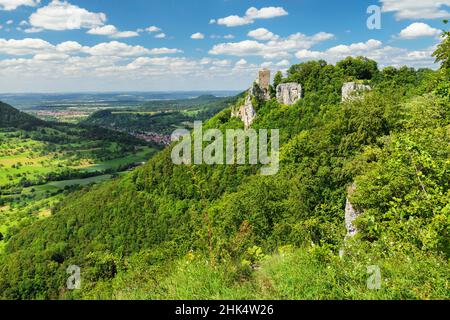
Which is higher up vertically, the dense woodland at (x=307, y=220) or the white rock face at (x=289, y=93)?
the white rock face at (x=289, y=93)

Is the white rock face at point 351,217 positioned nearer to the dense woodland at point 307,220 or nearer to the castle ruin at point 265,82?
the dense woodland at point 307,220

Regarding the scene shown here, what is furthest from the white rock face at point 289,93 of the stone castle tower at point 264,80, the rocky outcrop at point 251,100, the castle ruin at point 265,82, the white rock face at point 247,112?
the white rock face at point 247,112

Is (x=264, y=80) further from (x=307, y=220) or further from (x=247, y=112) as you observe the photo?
(x=307, y=220)

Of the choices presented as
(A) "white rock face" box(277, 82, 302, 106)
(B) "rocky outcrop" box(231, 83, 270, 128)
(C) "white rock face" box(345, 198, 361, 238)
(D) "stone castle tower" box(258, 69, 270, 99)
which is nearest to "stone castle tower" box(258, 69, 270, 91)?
(D) "stone castle tower" box(258, 69, 270, 99)

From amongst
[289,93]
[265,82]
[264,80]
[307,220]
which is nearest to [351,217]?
[307,220]

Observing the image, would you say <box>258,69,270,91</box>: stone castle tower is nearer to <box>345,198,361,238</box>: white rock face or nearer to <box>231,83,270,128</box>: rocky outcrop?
<box>231,83,270,128</box>: rocky outcrop
